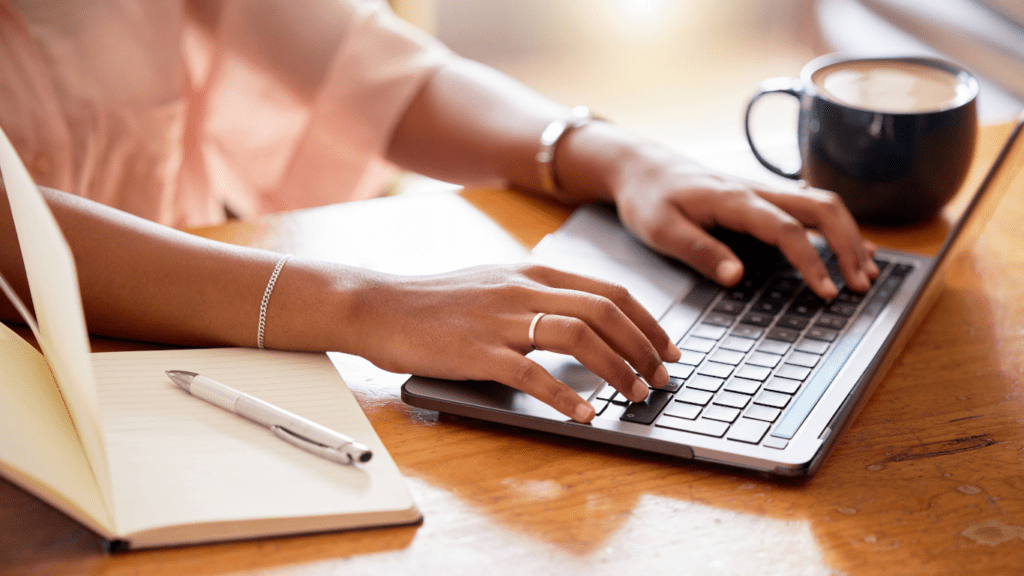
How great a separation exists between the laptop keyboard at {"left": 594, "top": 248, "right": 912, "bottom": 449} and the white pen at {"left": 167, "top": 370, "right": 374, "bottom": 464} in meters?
0.16

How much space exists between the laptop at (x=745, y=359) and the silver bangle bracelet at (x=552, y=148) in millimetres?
89


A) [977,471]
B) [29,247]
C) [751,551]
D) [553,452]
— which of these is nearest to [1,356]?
[29,247]

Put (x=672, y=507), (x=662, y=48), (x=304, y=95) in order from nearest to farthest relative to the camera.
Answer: (x=672, y=507)
(x=304, y=95)
(x=662, y=48)

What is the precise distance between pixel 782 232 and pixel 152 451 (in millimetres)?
493

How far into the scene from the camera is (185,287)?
611 millimetres

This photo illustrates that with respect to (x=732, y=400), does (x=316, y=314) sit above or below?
below

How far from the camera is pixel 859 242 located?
725 millimetres

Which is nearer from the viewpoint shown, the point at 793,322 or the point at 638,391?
the point at 638,391

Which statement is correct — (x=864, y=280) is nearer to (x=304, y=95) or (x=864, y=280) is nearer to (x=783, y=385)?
(x=783, y=385)

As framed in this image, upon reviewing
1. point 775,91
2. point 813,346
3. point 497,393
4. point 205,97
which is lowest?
point 205,97

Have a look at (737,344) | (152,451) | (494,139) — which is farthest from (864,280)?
(152,451)

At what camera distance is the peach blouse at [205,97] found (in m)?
0.89

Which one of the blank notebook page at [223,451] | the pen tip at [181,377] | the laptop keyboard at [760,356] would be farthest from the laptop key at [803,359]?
the pen tip at [181,377]

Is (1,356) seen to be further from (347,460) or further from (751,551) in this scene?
(751,551)
